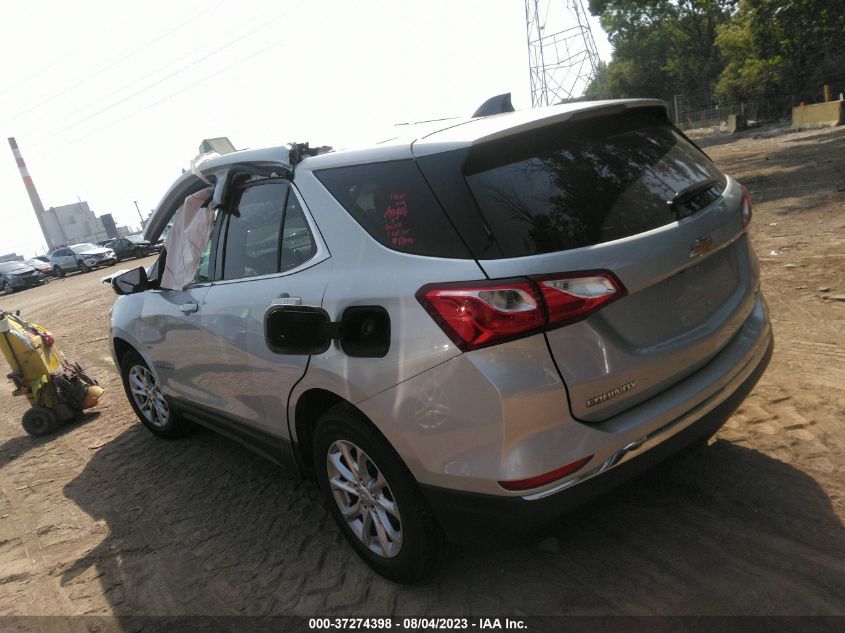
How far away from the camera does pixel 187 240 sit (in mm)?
4055

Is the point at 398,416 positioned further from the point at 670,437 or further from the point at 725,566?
the point at 725,566

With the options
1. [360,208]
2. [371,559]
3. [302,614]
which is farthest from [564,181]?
[302,614]

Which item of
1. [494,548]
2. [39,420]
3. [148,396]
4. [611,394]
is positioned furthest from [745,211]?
[39,420]

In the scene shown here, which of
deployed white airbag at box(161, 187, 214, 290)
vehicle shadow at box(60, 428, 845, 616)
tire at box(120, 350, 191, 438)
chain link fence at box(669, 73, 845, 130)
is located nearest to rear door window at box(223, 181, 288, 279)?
deployed white airbag at box(161, 187, 214, 290)

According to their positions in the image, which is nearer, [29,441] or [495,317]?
[495,317]

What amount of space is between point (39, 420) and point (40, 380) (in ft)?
1.29

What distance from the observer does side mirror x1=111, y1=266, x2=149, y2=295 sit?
439 centimetres

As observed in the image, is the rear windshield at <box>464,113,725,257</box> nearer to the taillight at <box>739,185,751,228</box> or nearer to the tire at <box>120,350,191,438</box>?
the taillight at <box>739,185,751,228</box>

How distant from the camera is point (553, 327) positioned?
2121mm

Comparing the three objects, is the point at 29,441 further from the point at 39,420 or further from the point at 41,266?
the point at 41,266

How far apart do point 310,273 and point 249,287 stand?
591 mm

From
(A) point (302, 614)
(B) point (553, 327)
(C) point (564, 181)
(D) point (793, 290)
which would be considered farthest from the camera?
(D) point (793, 290)

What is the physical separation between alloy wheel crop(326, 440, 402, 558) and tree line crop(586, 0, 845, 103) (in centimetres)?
2812

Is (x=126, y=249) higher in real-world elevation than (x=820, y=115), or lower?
higher
